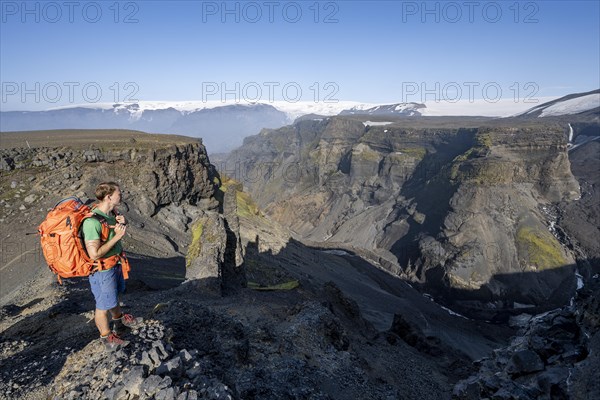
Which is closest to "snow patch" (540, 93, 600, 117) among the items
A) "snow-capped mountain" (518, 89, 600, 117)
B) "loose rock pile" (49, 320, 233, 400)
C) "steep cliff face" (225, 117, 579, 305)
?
"snow-capped mountain" (518, 89, 600, 117)

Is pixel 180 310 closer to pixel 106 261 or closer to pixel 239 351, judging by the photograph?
pixel 239 351

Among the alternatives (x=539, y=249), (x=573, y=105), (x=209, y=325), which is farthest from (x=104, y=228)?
(x=573, y=105)

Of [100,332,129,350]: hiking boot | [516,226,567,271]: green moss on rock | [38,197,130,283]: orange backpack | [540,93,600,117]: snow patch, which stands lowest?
[516,226,567,271]: green moss on rock

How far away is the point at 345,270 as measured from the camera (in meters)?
46.8

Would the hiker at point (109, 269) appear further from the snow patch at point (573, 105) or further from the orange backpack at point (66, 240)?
the snow patch at point (573, 105)

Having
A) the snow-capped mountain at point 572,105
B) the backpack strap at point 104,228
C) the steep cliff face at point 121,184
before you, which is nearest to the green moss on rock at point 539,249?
the steep cliff face at point 121,184

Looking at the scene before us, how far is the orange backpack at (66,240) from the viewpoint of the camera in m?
5.06

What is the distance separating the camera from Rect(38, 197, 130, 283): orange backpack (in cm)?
506

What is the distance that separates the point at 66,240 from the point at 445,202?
8270 cm

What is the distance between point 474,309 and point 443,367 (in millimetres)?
40319

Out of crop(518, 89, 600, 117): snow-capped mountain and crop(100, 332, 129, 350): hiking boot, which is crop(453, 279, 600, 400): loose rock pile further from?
crop(518, 89, 600, 117): snow-capped mountain

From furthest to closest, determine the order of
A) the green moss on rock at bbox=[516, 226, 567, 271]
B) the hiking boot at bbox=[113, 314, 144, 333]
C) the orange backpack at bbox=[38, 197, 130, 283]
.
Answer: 1. the green moss on rock at bbox=[516, 226, 567, 271]
2. the hiking boot at bbox=[113, 314, 144, 333]
3. the orange backpack at bbox=[38, 197, 130, 283]

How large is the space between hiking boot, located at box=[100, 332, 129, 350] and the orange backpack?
3.49 feet

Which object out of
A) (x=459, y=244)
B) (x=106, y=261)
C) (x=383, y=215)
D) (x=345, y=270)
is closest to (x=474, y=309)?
(x=459, y=244)
